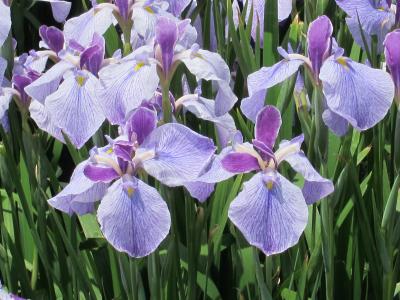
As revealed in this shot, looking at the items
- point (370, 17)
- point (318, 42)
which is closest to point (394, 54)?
point (318, 42)

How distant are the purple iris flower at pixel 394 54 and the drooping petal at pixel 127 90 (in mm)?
391

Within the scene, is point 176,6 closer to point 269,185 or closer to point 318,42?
point 318,42

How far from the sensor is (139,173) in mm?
1211

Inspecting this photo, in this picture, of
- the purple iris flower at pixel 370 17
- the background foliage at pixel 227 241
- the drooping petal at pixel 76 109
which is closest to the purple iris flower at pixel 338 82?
the background foliage at pixel 227 241

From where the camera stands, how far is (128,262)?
130cm

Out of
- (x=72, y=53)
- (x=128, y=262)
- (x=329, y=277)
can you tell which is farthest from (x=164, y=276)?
(x=72, y=53)

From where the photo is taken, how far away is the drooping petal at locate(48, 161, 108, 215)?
1170 millimetres

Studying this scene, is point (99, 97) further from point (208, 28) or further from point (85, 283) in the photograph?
point (208, 28)

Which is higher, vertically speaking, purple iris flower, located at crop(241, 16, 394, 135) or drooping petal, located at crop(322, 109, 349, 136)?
purple iris flower, located at crop(241, 16, 394, 135)

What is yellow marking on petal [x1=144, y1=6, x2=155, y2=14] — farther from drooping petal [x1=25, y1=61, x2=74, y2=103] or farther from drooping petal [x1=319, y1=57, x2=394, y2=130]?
drooping petal [x1=319, y1=57, x2=394, y2=130]

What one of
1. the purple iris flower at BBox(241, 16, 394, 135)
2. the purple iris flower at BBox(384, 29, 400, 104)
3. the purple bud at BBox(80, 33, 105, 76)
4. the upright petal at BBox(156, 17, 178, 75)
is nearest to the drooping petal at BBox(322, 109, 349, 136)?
the purple iris flower at BBox(241, 16, 394, 135)

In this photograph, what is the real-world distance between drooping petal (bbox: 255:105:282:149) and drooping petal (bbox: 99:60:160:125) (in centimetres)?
17

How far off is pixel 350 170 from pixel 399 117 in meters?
0.14

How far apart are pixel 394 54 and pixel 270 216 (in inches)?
15.7
